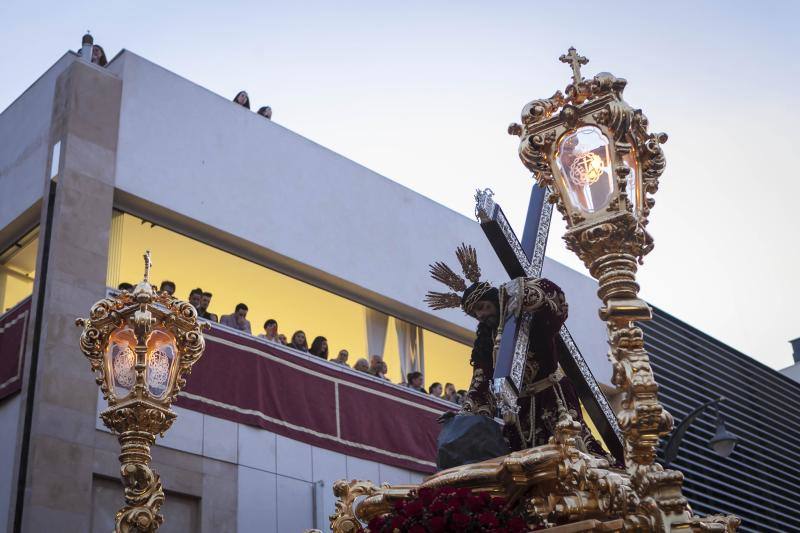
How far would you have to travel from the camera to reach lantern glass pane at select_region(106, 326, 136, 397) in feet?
26.9

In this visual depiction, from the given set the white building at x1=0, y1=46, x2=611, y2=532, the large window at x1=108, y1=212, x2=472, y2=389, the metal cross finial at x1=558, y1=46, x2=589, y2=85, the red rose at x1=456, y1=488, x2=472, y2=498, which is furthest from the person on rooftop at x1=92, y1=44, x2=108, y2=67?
the red rose at x1=456, y1=488, x2=472, y2=498

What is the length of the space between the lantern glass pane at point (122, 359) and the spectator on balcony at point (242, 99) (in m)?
9.33

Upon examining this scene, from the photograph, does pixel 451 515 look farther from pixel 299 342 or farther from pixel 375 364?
pixel 375 364

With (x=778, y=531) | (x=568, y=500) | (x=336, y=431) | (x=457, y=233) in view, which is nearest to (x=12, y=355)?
(x=336, y=431)

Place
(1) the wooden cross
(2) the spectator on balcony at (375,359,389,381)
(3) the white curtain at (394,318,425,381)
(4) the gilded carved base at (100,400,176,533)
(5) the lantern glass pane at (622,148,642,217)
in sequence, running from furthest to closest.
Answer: (3) the white curtain at (394,318,425,381) → (2) the spectator on balcony at (375,359,389,381) → (1) the wooden cross → (4) the gilded carved base at (100,400,176,533) → (5) the lantern glass pane at (622,148,642,217)

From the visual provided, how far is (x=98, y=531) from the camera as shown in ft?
42.4

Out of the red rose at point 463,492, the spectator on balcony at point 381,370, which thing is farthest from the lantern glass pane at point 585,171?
the spectator on balcony at point 381,370

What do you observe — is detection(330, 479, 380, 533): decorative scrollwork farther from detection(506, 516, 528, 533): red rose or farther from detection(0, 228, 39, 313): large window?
detection(0, 228, 39, 313): large window

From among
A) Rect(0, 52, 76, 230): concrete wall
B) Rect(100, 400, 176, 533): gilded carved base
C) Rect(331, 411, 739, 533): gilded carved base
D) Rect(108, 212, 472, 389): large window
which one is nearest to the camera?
Rect(331, 411, 739, 533): gilded carved base

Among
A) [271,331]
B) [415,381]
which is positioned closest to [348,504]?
[271,331]

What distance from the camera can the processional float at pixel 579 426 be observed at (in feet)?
17.0

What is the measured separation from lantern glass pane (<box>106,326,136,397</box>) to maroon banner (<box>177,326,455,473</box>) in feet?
19.6

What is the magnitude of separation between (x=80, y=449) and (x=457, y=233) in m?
8.84

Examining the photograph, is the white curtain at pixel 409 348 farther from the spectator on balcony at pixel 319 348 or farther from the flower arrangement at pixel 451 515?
the flower arrangement at pixel 451 515
